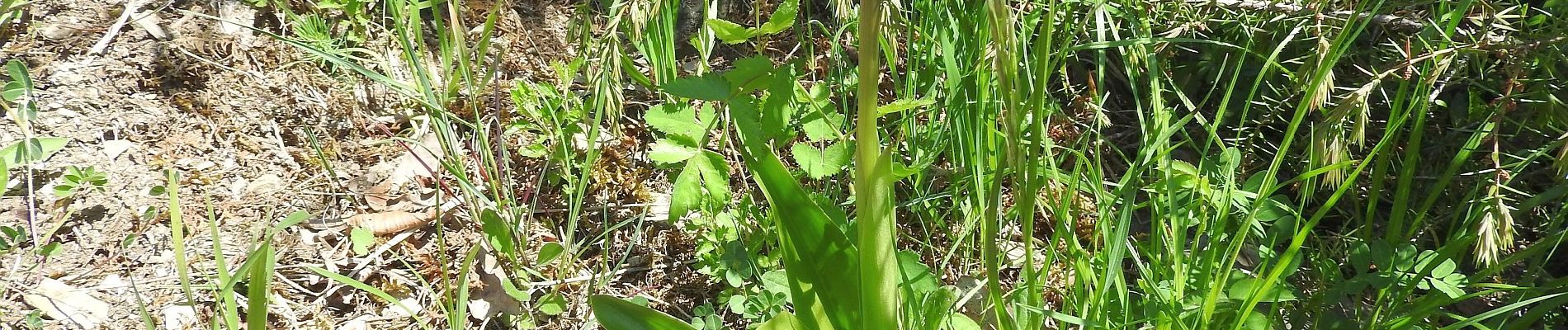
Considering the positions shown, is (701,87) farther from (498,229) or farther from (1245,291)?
(1245,291)

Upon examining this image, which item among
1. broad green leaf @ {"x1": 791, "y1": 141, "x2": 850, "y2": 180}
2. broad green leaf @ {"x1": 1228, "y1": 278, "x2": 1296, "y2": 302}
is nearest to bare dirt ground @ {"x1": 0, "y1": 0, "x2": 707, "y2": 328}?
broad green leaf @ {"x1": 791, "y1": 141, "x2": 850, "y2": 180}

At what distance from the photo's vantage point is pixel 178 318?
1.30 metres

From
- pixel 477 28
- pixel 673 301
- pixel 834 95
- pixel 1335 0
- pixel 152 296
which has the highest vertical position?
pixel 1335 0

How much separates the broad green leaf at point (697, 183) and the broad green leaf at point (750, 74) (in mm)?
100

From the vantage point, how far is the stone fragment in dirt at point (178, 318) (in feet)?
4.25

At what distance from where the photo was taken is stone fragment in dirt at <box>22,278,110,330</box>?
1256 millimetres

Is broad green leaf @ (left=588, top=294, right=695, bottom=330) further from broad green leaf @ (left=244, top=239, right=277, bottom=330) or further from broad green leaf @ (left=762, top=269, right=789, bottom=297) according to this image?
broad green leaf @ (left=244, top=239, right=277, bottom=330)

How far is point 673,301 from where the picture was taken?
58.7 inches

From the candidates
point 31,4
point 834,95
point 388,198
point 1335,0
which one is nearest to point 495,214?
point 388,198

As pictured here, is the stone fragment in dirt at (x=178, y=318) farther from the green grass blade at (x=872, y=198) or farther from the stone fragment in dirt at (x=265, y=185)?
the green grass blade at (x=872, y=198)

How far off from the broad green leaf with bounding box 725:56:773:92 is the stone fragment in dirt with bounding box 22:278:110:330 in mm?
985

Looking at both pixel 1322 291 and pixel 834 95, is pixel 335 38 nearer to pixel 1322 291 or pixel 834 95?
pixel 834 95

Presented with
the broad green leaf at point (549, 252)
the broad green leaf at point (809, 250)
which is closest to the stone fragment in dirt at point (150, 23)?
the broad green leaf at point (549, 252)

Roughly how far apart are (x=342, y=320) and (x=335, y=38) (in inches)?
22.0
